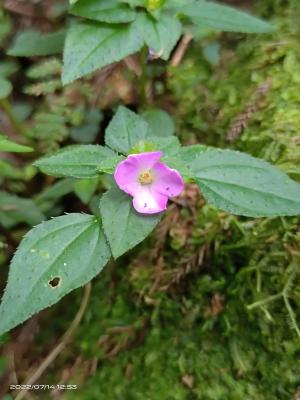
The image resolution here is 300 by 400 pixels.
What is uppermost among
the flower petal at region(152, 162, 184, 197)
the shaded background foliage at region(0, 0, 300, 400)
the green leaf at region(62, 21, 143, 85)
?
the green leaf at region(62, 21, 143, 85)

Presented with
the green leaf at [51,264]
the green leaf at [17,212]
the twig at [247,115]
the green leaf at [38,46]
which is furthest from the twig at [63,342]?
the green leaf at [38,46]

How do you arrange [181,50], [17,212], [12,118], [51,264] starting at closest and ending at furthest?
[51,264], [17,212], [12,118], [181,50]

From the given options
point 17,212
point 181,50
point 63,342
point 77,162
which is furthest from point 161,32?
point 63,342

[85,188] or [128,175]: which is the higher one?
[128,175]

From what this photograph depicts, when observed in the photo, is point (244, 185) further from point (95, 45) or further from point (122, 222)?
point (95, 45)

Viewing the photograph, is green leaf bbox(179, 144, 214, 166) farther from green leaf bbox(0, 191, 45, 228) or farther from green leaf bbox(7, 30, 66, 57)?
green leaf bbox(7, 30, 66, 57)

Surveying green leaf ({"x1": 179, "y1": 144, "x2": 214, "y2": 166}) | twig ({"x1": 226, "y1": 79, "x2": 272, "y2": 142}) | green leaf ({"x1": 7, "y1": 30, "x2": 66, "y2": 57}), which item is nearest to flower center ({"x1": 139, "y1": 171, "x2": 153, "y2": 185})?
green leaf ({"x1": 179, "y1": 144, "x2": 214, "y2": 166})

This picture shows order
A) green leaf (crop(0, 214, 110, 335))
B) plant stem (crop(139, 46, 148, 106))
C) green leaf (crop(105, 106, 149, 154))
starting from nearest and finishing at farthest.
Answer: green leaf (crop(0, 214, 110, 335)) → green leaf (crop(105, 106, 149, 154)) → plant stem (crop(139, 46, 148, 106))
